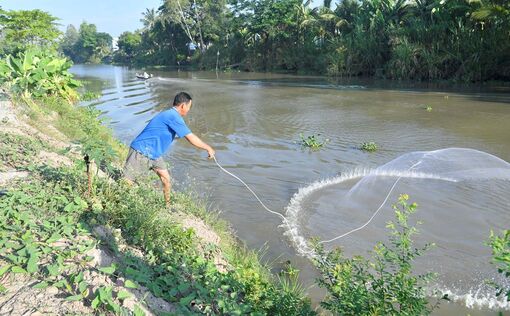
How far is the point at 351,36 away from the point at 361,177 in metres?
28.0

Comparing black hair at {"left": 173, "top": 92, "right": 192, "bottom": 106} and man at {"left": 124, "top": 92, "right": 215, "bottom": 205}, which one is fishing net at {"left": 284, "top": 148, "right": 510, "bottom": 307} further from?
black hair at {"left": 173, "top": 92, "right": 192, "bottom": 106}

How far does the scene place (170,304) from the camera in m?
3.29

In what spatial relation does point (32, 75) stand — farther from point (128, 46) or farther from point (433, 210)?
point (128, 46)

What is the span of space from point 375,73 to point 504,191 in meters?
26.1

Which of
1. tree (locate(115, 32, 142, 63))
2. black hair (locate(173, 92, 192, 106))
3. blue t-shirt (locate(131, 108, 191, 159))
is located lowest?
blue t-shirt (locate(131, 108, 191, 159))

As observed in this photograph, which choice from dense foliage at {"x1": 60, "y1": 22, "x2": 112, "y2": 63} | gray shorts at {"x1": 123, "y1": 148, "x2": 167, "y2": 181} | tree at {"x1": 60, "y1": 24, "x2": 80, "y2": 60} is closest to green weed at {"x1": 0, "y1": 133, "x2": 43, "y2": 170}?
gray shorts at {"x1": 123, "y1": 148, "x2": 167, "y2": 181}

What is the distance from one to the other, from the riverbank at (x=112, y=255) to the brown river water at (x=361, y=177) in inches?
37.0

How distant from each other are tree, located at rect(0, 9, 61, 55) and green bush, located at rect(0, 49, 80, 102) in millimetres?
18588

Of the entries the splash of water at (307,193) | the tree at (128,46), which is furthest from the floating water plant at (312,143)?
the tree at (128,46)

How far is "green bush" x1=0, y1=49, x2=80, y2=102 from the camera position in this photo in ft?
35.8

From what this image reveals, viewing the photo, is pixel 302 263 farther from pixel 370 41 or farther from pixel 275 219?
pixel 370 41

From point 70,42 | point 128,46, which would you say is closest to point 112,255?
point 128,46

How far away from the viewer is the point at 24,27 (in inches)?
1184

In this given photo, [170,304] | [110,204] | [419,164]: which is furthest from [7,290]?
[419,164]
